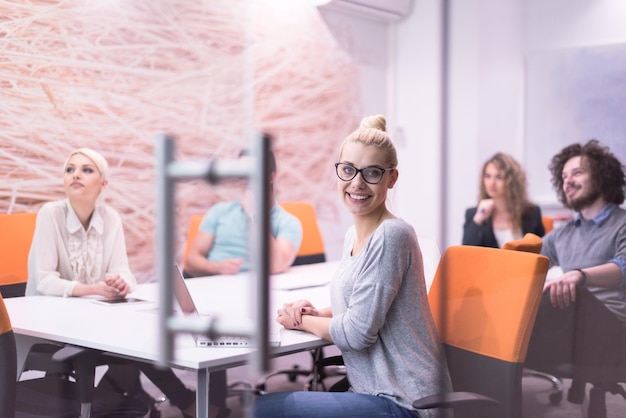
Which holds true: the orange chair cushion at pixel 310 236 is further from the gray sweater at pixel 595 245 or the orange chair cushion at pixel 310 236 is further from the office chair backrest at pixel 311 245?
the gray sweater at pixel 595 245

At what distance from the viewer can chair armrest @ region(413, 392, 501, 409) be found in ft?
5.23

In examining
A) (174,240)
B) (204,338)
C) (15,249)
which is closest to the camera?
(174,240)

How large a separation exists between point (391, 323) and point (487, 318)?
30cm

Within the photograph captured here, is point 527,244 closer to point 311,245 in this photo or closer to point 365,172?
point 365,172

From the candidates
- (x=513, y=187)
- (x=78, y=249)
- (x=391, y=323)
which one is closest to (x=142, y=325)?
(x=78, y=249)

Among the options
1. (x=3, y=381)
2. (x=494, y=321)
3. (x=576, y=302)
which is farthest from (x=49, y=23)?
(x=576, y=302)

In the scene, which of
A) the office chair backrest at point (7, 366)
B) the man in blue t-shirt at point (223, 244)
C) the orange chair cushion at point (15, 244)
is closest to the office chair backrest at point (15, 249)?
the orange chair cushion at point (15, 244)

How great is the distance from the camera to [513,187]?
6.53 feet

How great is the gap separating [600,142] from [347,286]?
784mm

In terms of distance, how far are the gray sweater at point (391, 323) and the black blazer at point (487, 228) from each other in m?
0.26

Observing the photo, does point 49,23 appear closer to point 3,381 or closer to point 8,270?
point 8,270

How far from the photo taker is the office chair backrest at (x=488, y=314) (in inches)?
68.9

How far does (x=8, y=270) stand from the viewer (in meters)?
2.26

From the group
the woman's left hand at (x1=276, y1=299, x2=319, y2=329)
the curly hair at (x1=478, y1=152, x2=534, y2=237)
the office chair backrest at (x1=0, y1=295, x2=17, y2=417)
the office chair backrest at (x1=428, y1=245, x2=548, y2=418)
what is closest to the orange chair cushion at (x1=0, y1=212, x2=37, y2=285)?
the office chair backrest at (x1=0, y1=295, x2=17, y2=417)
